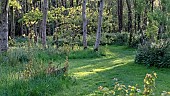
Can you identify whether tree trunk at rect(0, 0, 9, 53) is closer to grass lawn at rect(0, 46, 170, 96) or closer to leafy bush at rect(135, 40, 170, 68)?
grass lawn at rect(0, 46, 170, 96)

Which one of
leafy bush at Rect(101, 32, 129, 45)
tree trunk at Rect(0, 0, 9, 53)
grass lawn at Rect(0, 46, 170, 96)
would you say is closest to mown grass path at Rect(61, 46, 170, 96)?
grass lawn at Rect(0, 46, 170, 96)

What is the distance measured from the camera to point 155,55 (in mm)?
13594

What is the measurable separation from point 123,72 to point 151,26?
8776mm

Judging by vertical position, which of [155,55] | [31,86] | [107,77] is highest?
[155,55]

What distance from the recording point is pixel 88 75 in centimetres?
1162

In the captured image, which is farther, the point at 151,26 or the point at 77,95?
the point at 151,26

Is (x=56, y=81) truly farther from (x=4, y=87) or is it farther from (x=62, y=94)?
(x=4, y=87)

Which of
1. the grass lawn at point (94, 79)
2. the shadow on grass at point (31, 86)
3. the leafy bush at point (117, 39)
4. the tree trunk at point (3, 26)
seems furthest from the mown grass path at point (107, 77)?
the leafy bush at point (117, 39)

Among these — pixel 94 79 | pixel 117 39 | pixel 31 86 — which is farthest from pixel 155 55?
pixel 117 39

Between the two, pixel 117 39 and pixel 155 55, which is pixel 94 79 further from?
pixel 117 39

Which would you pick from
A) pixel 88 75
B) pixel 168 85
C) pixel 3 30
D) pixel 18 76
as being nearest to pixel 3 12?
pixel 3 30

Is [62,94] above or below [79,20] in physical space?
below

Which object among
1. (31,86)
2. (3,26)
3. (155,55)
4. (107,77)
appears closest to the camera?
(31,86)

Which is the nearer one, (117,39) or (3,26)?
(3,26)
